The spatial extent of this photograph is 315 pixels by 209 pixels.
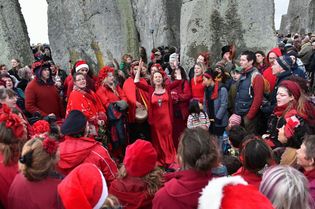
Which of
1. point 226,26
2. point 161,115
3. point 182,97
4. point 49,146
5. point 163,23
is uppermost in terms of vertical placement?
point 163,23

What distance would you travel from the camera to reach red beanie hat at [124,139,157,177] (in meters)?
2.88

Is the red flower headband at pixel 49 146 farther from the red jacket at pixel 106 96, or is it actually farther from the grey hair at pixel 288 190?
the red jacket at pixel 106 96

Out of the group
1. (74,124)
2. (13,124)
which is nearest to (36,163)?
(13,124)

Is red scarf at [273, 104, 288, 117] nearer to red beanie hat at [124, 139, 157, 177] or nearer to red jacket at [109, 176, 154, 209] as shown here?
red beanie hat at [124, 139, 157, 177]

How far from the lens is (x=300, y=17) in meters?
24.5

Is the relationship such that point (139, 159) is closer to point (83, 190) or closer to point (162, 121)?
point (83, 190)

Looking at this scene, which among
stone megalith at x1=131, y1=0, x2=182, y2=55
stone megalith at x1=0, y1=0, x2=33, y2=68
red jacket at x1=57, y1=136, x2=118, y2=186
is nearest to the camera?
red jacket at x1=57, y1=136, x2=118, y2=186

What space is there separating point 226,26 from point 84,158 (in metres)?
6.23

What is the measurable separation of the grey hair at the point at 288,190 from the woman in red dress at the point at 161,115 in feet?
13.9

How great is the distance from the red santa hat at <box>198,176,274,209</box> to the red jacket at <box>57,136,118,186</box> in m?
1.48

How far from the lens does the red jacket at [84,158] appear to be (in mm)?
3303

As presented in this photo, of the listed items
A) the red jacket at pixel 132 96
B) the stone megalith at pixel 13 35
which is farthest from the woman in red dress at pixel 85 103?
the stone megalith at pixel 13 35

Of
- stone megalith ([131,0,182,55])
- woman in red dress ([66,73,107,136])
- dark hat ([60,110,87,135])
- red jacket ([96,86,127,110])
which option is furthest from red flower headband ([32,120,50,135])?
stone megalith ([131,0,182,55])

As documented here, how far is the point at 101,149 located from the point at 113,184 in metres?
0.55
